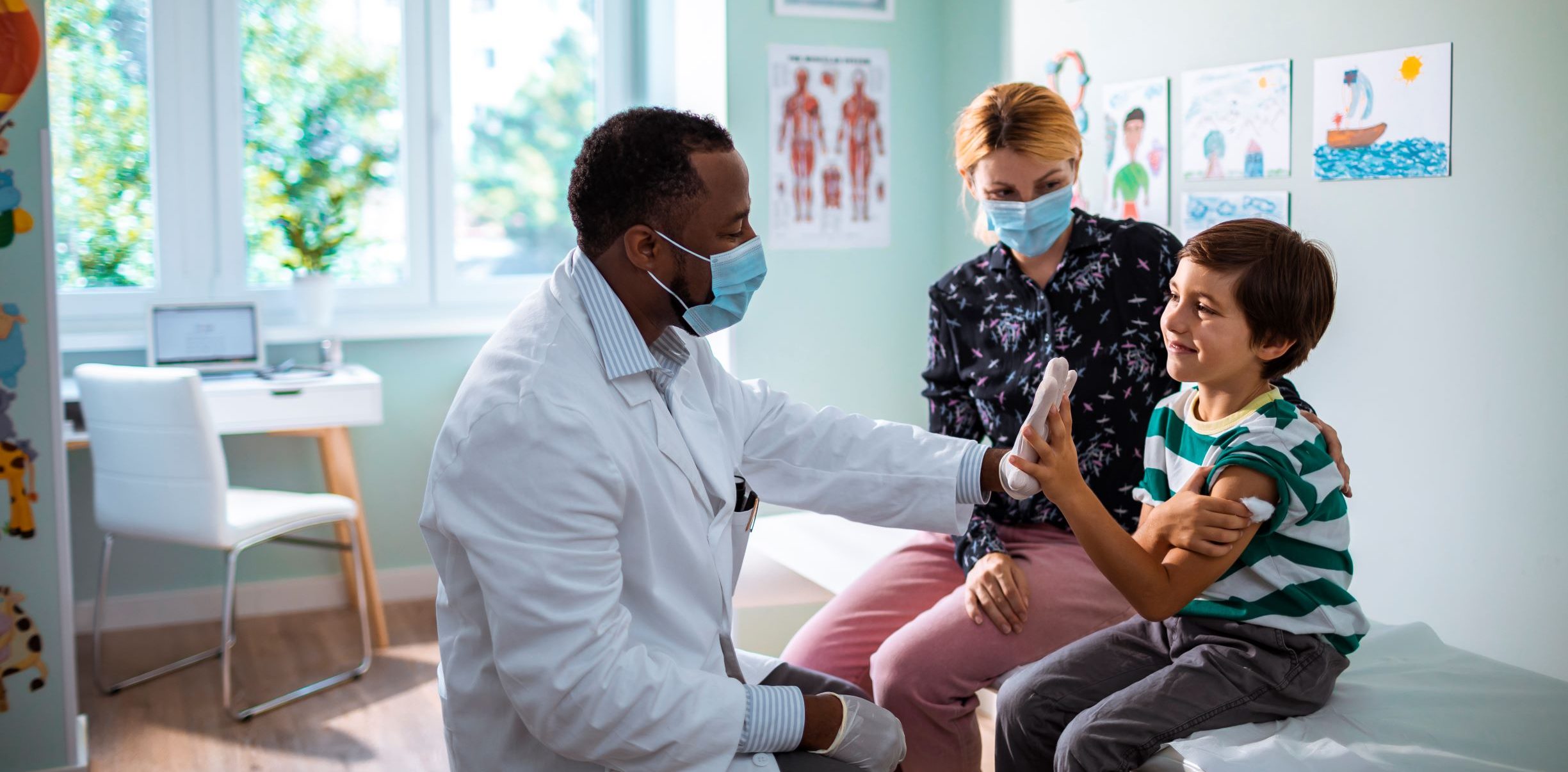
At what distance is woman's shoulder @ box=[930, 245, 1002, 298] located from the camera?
2148 mm

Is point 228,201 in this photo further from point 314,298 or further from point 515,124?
point 515,124

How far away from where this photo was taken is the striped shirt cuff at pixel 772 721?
4.47ft

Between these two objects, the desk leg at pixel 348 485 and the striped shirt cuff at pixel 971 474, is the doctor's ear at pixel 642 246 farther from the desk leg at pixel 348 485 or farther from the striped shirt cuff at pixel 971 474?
the desk leg at pixel 348 485

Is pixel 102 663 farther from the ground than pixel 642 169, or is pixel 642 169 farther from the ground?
pixel 642 169

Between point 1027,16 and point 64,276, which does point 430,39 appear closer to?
point 64,276

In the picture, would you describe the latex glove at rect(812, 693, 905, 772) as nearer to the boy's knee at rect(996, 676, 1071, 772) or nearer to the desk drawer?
the boy's knee at rect(996, 676, 1071, 772)

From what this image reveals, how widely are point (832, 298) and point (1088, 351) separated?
1.55 m

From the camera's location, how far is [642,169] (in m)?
1.40

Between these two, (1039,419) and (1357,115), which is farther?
(1357,115)

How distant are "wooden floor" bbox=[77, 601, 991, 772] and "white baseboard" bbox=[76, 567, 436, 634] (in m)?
0.04

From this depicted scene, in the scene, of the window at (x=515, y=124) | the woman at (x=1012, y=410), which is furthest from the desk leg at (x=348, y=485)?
the woman at (x=1012, y=410)

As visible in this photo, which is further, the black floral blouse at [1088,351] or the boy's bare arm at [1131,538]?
the black floral blouse at [1088,351]

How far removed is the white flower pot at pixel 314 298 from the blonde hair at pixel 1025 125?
2356 mm

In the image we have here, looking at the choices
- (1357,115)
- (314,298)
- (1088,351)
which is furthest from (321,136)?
(1357,115)
